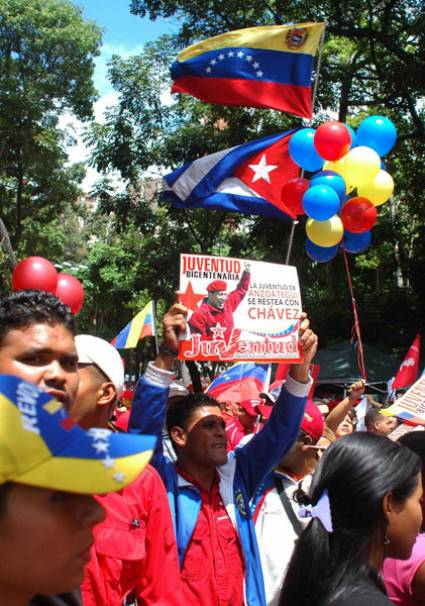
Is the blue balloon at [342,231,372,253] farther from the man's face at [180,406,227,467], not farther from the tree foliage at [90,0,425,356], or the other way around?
the tree foliage at [90,0,425,356]

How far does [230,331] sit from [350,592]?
1.63 meters

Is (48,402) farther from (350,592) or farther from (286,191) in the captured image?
(286,191)

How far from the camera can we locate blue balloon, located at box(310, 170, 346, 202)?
19.3 feet

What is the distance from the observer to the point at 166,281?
696 inches

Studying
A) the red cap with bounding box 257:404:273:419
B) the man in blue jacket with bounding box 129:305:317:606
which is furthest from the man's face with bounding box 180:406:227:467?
the red cap with bounding box 257:404:273:419

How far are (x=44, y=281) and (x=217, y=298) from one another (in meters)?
0.80

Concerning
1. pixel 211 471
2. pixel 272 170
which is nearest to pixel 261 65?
pixel 272 170

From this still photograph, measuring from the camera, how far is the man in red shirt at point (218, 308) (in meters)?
3.29

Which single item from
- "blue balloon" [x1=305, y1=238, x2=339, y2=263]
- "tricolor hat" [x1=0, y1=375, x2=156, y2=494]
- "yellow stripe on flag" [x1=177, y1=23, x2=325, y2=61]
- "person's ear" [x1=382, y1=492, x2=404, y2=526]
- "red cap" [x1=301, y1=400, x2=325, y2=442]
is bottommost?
"red cap" [x1=301, y1=400, x2=325, y2=442]

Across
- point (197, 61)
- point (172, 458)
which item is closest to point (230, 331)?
point (172, 458)

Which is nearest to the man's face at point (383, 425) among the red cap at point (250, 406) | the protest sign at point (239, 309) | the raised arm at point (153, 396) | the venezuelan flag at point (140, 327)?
the red cap at point (250, 406)

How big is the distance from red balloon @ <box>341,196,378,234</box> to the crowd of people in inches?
92.2

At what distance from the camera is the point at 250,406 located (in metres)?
5.96

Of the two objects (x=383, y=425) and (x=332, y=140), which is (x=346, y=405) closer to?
(x=383, y=425)
